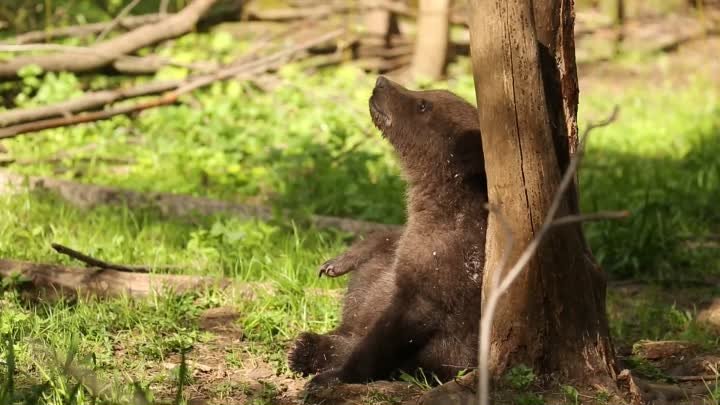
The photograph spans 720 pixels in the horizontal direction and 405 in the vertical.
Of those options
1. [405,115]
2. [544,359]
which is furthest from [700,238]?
[544,359]

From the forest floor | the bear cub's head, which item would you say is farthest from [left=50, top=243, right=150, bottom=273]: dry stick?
the bear cub's head

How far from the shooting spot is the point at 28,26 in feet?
37.5

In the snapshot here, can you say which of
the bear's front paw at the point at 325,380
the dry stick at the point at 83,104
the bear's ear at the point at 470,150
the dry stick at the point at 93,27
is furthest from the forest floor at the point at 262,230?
the bear's ear at the point at 470,150

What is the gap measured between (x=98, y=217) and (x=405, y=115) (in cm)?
244

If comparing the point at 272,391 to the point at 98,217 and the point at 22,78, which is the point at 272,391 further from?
the point at 22,78

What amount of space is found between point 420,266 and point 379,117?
1.08m

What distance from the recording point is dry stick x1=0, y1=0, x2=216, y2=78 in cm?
938

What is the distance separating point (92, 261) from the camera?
5.36 metres

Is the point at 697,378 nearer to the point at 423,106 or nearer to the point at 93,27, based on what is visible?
the point at 423,106

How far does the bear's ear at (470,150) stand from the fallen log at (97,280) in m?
1.56

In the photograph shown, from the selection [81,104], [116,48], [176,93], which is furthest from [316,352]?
[116,48]

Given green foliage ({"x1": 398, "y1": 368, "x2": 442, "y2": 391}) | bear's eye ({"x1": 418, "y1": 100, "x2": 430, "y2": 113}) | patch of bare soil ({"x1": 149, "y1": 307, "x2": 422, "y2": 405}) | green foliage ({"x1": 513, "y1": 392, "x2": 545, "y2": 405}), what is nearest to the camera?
green foliage ({"x1": 513, "y1": 392, "x2": 545, "y2": 405})

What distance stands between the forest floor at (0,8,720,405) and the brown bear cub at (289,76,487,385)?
18cm

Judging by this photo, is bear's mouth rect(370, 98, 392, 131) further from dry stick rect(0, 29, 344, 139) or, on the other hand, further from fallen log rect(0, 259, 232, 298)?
dry stick rect(0, 29, 344, 139)
